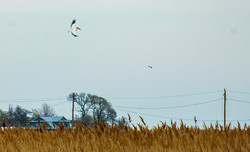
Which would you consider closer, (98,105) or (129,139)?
(129,139)

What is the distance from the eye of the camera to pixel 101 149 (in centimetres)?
891

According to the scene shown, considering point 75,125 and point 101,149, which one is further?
point 75,125

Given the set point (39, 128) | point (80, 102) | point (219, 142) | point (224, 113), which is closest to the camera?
point (219, 142)

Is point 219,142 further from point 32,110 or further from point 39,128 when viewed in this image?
point 32,110

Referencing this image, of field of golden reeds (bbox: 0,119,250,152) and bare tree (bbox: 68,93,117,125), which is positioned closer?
field of golden reeds (bbox: 0,119,250,152)

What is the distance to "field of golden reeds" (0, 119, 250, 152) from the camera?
8.59 metres

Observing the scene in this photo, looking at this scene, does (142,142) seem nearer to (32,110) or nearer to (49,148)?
(49,148)

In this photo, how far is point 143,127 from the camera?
11352mm

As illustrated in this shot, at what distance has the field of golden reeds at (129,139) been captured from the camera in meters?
8.59

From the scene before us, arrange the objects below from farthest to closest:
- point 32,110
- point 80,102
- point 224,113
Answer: point 32,110 → point 80,102 → point 224,113

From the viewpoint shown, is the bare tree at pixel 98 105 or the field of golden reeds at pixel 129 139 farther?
the bare tree at pixel 98 105

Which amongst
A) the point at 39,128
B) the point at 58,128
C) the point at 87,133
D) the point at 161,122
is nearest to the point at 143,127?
the point at 161,122

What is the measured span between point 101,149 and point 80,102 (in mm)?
76514

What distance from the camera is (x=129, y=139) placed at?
9805mm
